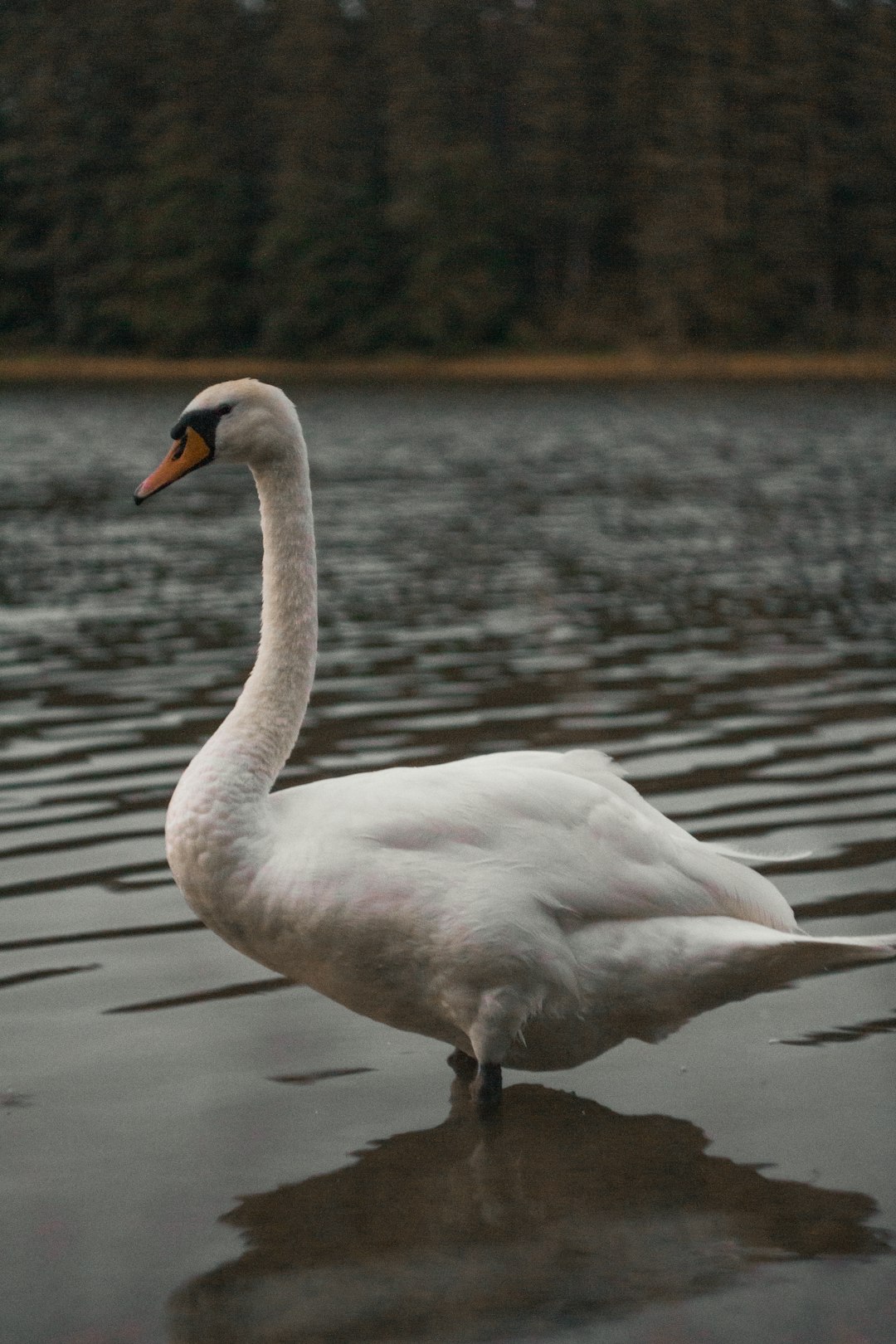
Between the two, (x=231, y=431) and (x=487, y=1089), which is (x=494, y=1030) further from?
(x=231, y=431)

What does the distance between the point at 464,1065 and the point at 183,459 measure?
5.68ft

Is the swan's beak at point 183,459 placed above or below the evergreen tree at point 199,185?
below

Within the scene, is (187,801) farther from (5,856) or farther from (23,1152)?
(5,856)

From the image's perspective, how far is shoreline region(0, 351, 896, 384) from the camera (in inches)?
2282

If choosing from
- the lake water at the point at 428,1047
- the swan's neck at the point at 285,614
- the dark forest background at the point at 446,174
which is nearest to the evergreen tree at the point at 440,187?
the dark forest background at the point at 446,174

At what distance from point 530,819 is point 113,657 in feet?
23.3

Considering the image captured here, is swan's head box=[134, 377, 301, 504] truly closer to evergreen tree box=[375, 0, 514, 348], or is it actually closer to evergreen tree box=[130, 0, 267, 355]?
evergreen tree box=[375, 0, 514, 348]

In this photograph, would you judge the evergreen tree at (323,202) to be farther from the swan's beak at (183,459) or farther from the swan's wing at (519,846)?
the swan's wing at (519,846)

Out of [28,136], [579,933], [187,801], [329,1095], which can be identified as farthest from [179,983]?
[28,136]

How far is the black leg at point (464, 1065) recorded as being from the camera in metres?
4.90

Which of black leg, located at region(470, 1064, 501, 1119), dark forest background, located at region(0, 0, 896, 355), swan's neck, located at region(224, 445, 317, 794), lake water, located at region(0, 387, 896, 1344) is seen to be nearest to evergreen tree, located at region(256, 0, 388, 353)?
dark forest background, located at region(0, 0, 896, 355)

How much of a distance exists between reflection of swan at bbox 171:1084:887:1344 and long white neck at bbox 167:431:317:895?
2.71 feet

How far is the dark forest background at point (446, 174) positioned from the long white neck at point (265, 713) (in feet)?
191

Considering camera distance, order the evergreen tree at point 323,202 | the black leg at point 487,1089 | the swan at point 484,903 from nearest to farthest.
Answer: the swan at point 484,903 < the black leg at point 487,1089 < the evergreen tree at point 323,202
